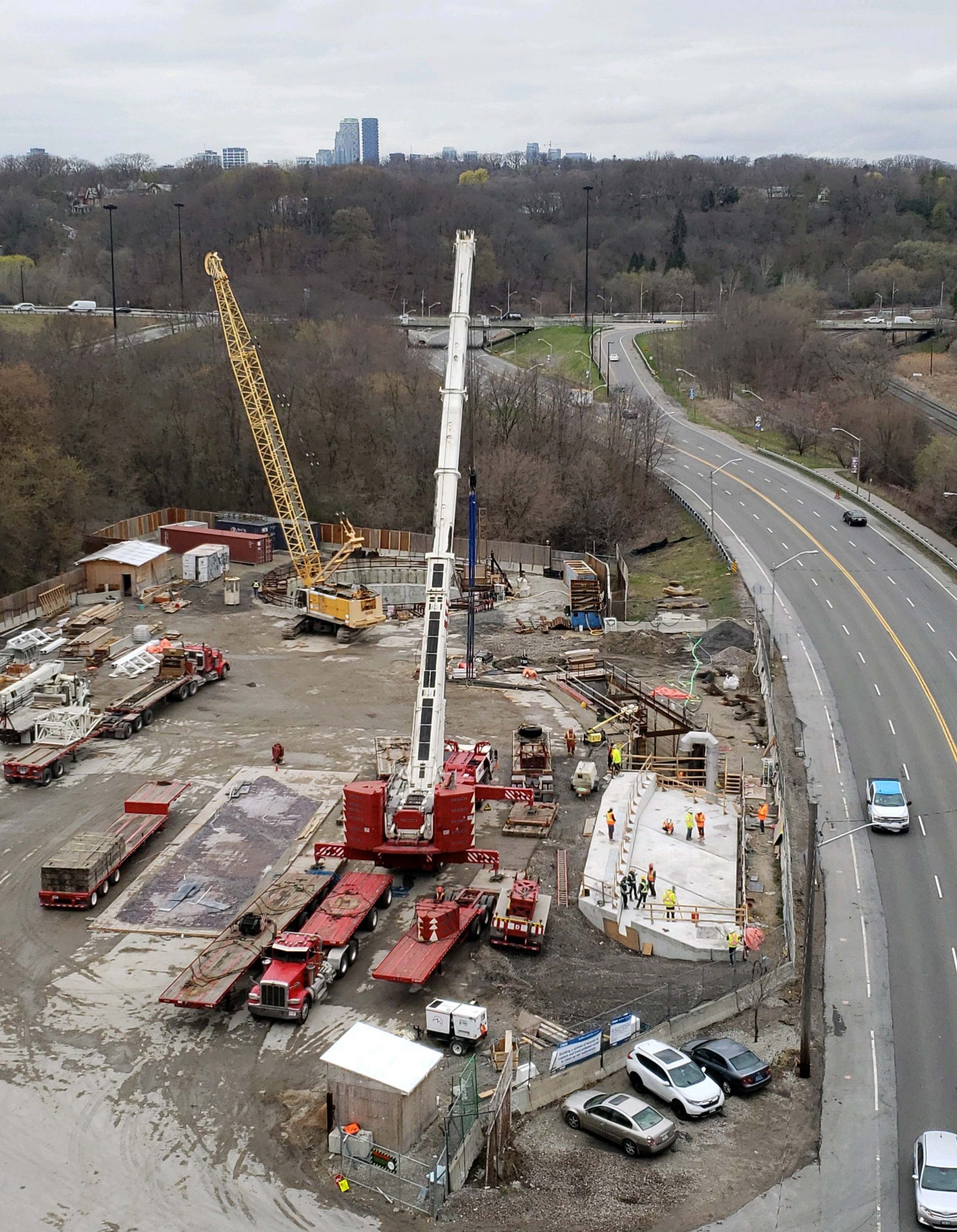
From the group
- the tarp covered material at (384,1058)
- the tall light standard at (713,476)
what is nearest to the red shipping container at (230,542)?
the tall light standard at (713,476)

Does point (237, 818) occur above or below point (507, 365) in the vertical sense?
below

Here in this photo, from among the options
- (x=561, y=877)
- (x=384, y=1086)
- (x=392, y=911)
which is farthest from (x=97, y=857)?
(x=384, y=1086)

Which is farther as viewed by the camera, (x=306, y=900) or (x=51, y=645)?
(x=51, y=645)

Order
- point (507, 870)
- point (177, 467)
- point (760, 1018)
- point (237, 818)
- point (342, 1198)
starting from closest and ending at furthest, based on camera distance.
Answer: point (342, 1198)
point (760, 1018)
point (507, 870)
point (237, 818)
point (177, 467)

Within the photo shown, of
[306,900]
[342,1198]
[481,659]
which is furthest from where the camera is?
[481,659]

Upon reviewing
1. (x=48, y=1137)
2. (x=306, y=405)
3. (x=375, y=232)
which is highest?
(x=375, y=232)

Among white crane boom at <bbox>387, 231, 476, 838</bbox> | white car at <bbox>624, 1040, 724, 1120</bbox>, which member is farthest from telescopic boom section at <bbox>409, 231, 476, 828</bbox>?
white car at <bbox>624, 1040, 724, 1120</bbox>

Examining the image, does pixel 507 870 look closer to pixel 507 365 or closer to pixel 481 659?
pixel 481 659

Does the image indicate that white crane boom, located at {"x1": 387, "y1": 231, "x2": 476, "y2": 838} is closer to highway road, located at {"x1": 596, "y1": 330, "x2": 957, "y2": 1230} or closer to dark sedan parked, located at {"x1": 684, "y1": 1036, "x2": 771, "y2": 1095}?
dark sedan parked, located at {"x1": 684, "y1": 1036, "x2": 771, "y2": 1095}

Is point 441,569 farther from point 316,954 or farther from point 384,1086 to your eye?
point 384,1086

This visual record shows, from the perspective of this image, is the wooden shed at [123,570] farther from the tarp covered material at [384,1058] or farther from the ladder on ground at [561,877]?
the tarp covered material at [384,1058]

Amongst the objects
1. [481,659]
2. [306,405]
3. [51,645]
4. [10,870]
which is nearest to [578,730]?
[481,659]
